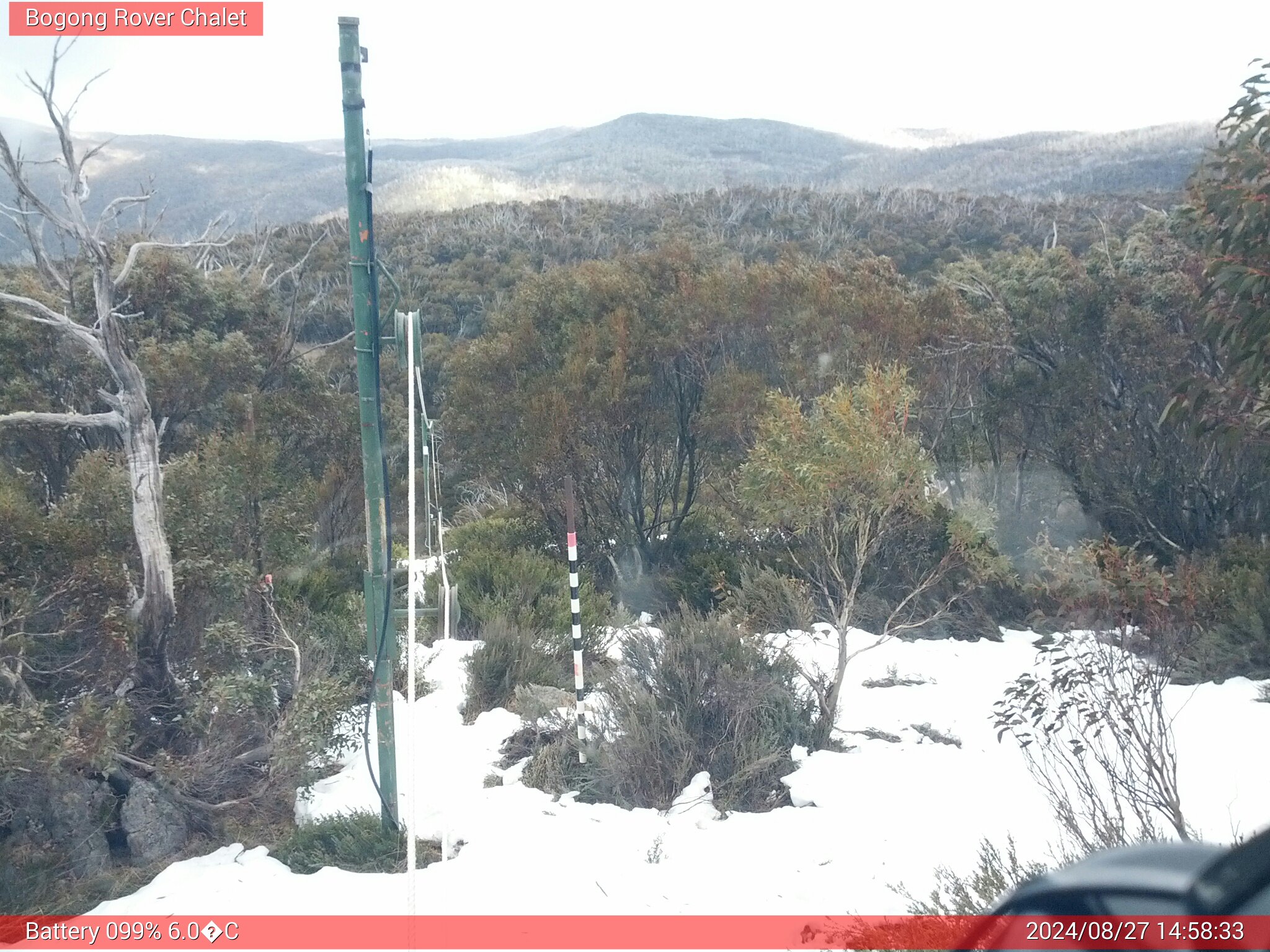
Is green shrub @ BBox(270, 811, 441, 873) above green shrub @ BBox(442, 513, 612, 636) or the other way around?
above

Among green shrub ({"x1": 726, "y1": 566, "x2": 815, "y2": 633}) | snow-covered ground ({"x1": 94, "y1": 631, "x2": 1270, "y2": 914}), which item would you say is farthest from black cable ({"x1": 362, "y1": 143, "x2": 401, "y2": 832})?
green shrub ({"x1": 726, "y1": 566, "x2": 815, "y2": 633})

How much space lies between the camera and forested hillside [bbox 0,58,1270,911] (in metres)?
5.30

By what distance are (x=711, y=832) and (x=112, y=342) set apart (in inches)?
162

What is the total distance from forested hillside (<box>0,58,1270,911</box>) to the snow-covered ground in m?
0.32

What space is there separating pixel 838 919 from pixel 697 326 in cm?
959

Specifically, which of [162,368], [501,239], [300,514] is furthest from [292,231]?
[300,514]

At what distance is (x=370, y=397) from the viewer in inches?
193

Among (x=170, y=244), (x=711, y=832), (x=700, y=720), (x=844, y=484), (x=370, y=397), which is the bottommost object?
(x=711, y=832)

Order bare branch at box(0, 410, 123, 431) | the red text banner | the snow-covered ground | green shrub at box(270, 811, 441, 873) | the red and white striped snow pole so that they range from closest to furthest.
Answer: the red text banner → the snow-covered ground → green shrub at box(270, 811, 441, 873) → bare branch at box(0, 410, 123, 431) → the red and white striped snow pole

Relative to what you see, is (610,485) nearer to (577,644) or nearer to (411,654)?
(577,644)

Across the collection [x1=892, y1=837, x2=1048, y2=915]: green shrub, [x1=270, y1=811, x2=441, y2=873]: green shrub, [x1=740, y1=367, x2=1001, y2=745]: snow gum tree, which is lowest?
[x1=270, y1=811, x2=441, y2=873]: green shrub

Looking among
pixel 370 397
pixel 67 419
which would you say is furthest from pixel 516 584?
pixel 67 419

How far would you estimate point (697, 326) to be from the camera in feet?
41.2

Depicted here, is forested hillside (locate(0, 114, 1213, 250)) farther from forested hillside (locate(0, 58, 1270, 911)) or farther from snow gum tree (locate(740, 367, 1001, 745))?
snow gum tree (locate(740, 367, 1001, 745))
